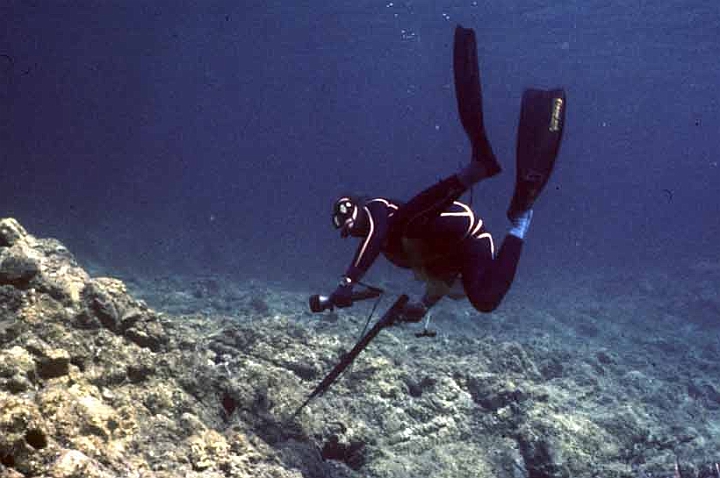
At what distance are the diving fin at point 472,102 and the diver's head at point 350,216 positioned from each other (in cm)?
104

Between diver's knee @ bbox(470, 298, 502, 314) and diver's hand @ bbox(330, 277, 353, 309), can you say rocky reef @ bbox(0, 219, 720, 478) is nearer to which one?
diver's hand @ bbox(330, 277, 353, 309)

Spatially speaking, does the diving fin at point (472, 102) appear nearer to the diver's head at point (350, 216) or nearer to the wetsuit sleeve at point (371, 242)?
the wetsuit sleeve at point (371, 242)

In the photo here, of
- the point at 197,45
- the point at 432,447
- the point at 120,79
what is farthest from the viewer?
the point at 120,79

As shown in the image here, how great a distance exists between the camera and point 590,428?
20.5ft

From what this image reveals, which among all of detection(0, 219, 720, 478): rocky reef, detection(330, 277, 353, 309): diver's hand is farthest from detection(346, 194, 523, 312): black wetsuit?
detection(0, 219, 720, 478): rocky reef

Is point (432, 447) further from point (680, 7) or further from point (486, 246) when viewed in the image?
point (680, 7)

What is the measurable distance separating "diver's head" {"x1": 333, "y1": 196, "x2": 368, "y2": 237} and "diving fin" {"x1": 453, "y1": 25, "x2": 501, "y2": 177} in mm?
1044

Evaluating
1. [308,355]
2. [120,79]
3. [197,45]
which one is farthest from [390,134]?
[308,355]

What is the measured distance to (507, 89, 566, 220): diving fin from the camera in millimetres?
4469

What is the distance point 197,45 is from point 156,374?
49095mm

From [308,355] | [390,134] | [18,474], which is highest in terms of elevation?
[390,134]

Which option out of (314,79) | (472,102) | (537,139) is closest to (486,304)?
(537,139)

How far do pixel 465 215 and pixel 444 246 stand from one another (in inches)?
13.6

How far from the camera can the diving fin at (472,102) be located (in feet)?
14.5
